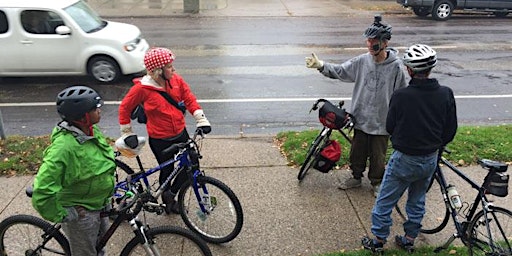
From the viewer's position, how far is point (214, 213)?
434 cm

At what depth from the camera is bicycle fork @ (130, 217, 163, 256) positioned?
317 cm

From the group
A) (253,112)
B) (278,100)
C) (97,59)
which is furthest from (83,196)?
(97,59)

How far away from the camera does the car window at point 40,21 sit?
9.51 m

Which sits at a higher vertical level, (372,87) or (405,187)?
(372,87)

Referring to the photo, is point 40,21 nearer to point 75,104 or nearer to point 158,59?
point 158,59

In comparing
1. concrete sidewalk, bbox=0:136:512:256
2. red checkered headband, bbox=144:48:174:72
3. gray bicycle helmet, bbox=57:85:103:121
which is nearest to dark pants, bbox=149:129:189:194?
concrete sidewalk, bbox=0:136:512:256

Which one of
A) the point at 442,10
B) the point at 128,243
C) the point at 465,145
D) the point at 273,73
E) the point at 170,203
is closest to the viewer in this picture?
the point at 128,243

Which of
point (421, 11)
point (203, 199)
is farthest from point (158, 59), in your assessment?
point (421, 11)

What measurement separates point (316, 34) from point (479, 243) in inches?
485

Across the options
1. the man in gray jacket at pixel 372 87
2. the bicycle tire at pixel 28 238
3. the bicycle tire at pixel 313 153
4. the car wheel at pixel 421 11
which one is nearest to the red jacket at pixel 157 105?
the bicycle tire at pixel 28 238

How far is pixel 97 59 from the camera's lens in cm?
984

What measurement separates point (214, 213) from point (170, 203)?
495 mm

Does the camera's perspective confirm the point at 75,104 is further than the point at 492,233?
No

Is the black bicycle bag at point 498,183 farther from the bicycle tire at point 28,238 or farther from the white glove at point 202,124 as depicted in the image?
the bicycle tire at point 28,238
